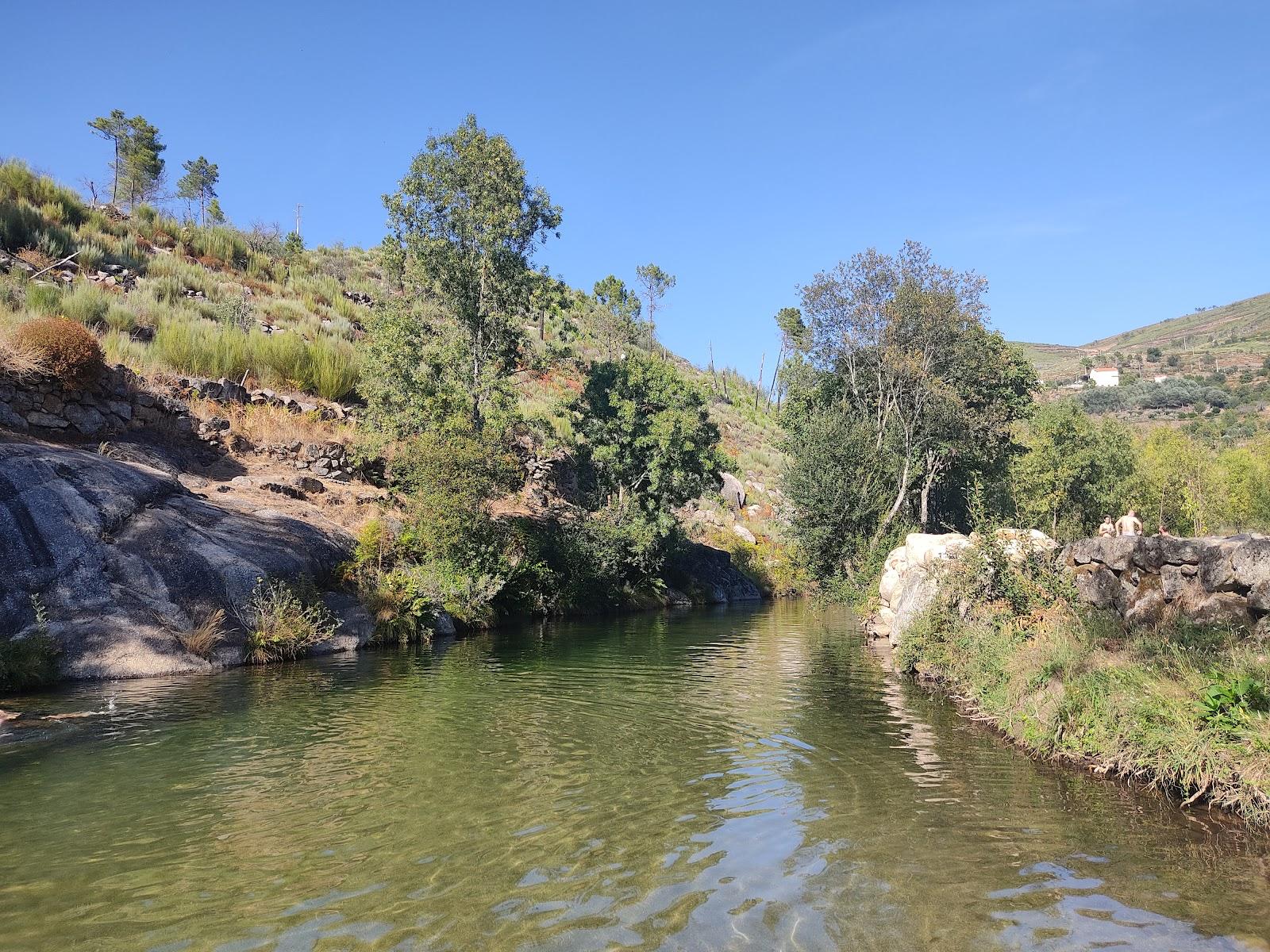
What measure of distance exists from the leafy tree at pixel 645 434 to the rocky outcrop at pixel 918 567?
43.0ft

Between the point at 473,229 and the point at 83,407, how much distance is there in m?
14.3

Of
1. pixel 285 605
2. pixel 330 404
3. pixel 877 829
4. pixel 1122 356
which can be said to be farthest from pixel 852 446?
pixel 1122 356

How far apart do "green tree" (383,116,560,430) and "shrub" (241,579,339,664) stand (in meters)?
12.5

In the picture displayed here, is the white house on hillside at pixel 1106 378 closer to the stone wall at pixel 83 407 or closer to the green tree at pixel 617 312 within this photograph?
the green tree at pixel 617 312

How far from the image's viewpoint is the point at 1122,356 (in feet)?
448

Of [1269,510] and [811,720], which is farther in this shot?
[1269,510]

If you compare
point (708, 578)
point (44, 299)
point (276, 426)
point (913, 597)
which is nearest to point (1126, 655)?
point (913, 597)

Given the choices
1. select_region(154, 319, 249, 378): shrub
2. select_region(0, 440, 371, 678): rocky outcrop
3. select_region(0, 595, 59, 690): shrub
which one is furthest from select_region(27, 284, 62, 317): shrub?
select_region(0, 595, 59, 690): shrub

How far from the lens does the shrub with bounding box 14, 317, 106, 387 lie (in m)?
21.4

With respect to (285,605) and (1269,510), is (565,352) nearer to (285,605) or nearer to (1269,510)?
(285,605)

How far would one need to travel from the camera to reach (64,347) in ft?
71.6

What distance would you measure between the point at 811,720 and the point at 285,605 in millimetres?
11822

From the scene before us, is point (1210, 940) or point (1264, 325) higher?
point (1264, 325)

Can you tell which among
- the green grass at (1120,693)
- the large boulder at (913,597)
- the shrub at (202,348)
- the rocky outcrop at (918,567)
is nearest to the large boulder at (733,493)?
the rocky outcrop at (918,567)
